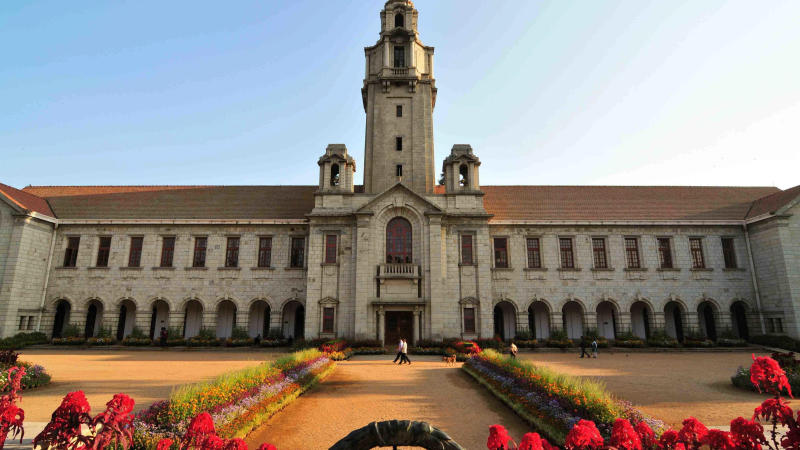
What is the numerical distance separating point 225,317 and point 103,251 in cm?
1183

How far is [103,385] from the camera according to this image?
15.7 meters

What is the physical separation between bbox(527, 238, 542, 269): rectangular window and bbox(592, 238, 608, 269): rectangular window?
457cm

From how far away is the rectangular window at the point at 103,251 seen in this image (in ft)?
110

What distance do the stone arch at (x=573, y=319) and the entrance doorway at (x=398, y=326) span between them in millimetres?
12988

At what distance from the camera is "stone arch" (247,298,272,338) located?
33062mm

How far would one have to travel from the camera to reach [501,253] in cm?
3306

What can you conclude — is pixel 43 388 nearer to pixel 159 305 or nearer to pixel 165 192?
pixel 159 305

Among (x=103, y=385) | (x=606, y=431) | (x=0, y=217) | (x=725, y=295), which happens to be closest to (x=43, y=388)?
(x=103, y=385)

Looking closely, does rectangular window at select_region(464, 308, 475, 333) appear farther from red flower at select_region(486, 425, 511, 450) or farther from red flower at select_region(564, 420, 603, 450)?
red flower at select_region(486, 425, 511, 450)

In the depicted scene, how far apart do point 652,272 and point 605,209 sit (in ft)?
21.0

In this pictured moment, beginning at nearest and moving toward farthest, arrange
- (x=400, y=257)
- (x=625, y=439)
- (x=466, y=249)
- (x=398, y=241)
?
(x=625, y=439) → (x=400, y=257) → (x=398, y=241) → (x=466, y=249)

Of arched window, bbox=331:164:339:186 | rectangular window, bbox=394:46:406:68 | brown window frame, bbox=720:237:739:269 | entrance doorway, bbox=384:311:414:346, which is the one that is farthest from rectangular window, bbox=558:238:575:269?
rectangular window, bbox=394:46:406:68

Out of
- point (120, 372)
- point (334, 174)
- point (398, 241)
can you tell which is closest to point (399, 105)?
point (334, 174)

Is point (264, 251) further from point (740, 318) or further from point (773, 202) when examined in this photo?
point (773, 202)
